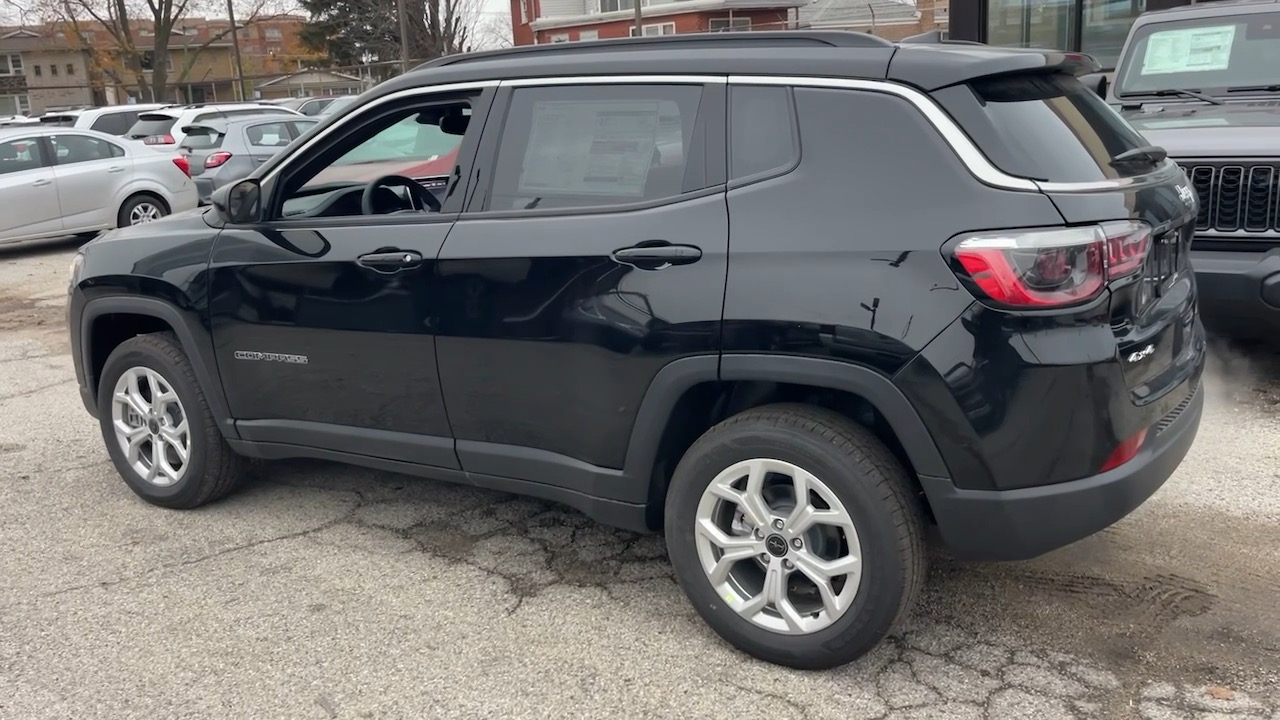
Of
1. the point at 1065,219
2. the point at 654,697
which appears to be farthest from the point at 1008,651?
the point at 1065,219

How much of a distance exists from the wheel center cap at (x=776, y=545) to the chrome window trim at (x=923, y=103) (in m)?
1.17

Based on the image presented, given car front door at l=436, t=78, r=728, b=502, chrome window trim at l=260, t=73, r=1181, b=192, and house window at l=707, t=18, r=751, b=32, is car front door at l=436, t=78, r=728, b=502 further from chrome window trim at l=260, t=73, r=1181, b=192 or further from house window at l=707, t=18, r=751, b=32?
house window at l=707, t=18, r=751, b=32

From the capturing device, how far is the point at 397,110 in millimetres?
3939

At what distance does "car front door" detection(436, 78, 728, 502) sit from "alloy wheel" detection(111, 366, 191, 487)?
157 centimetres

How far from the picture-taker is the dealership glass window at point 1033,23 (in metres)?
15.8

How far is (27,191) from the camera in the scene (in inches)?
504

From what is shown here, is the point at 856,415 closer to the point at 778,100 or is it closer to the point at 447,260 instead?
the point at 778,100

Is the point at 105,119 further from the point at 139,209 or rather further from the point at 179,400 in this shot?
the point at 179,400

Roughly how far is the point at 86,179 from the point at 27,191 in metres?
0.67

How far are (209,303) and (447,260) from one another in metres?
1.27

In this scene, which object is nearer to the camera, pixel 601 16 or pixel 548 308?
pixel 548 308

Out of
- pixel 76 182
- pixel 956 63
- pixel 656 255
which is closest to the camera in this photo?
pixel 956 63

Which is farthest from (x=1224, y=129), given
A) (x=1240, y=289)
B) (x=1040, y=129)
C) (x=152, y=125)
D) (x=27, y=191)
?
(x=152, y=125)

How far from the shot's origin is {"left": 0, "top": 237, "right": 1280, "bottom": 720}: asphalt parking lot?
310 cm
